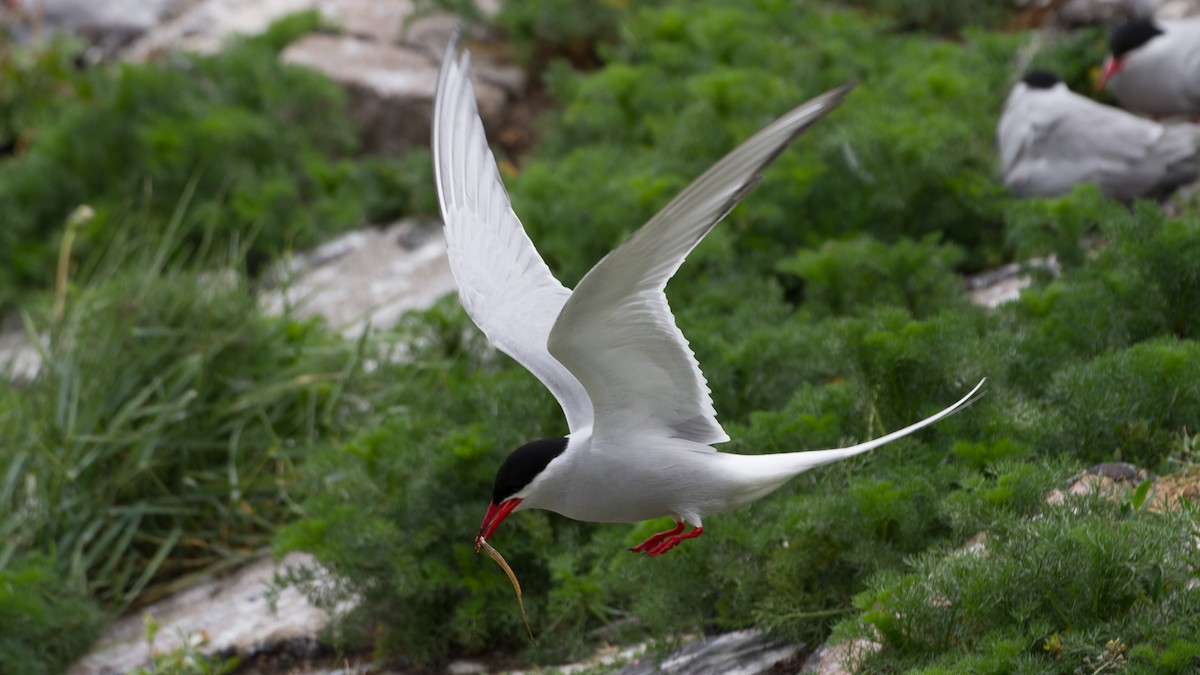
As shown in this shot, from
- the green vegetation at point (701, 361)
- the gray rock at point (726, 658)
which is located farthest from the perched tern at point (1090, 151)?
the gray rock at point (726, 658)

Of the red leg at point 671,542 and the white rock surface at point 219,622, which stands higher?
the red leg at point 671,542

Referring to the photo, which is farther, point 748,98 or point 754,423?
point 748,98

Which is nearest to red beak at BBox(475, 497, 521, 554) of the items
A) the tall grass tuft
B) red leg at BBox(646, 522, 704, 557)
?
red leg at BBox(646, 522, 704, 557)

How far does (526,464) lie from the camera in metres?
2.93

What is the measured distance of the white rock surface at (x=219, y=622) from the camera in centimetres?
425

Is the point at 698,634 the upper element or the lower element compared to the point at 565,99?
lower

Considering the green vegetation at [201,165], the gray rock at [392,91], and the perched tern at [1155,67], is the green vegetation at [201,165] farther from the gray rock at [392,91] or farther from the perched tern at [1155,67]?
the perched tern at [1155,67]

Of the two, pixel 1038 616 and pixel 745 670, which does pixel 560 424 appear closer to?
pixel 745 670

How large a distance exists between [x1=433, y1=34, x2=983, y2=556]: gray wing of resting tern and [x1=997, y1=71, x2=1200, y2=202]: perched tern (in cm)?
247

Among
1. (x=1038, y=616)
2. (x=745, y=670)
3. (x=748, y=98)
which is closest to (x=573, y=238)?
(x=748, y=98)

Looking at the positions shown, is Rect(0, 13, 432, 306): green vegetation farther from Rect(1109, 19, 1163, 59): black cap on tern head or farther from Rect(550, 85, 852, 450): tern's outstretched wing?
Rect(550, 85, 852, 450): tern's outstretched wing

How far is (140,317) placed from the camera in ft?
17.0

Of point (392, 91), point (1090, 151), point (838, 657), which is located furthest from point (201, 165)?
point (838, 657)

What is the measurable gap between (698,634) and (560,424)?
1.00m
